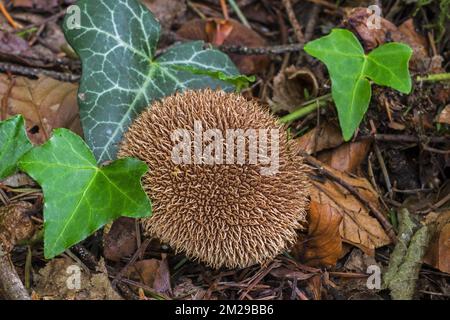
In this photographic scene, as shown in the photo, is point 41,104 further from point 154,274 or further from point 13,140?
point 154,274

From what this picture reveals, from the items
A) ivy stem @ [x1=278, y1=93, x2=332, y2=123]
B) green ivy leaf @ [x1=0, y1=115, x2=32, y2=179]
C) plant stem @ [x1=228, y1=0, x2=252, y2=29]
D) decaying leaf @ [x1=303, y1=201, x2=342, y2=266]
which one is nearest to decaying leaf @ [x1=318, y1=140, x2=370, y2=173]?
ivy stem @ [x1=278, y1=93, x2=332, y2=123]

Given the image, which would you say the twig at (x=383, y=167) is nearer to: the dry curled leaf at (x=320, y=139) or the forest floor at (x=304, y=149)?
the forest floor at (x=304, y=149)

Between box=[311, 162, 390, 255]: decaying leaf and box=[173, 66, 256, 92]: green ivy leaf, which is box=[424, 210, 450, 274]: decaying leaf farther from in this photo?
box=[173, 66, 256, 92]: green ivy leaf

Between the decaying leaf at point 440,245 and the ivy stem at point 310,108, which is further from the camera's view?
the ivy stem at point 310,108

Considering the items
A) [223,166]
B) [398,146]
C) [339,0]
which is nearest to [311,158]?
[398,146]

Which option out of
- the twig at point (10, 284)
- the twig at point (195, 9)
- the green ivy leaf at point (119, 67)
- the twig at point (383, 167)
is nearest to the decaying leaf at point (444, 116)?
the twig at point (383, 167)

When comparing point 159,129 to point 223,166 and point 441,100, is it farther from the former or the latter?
point 441,100
